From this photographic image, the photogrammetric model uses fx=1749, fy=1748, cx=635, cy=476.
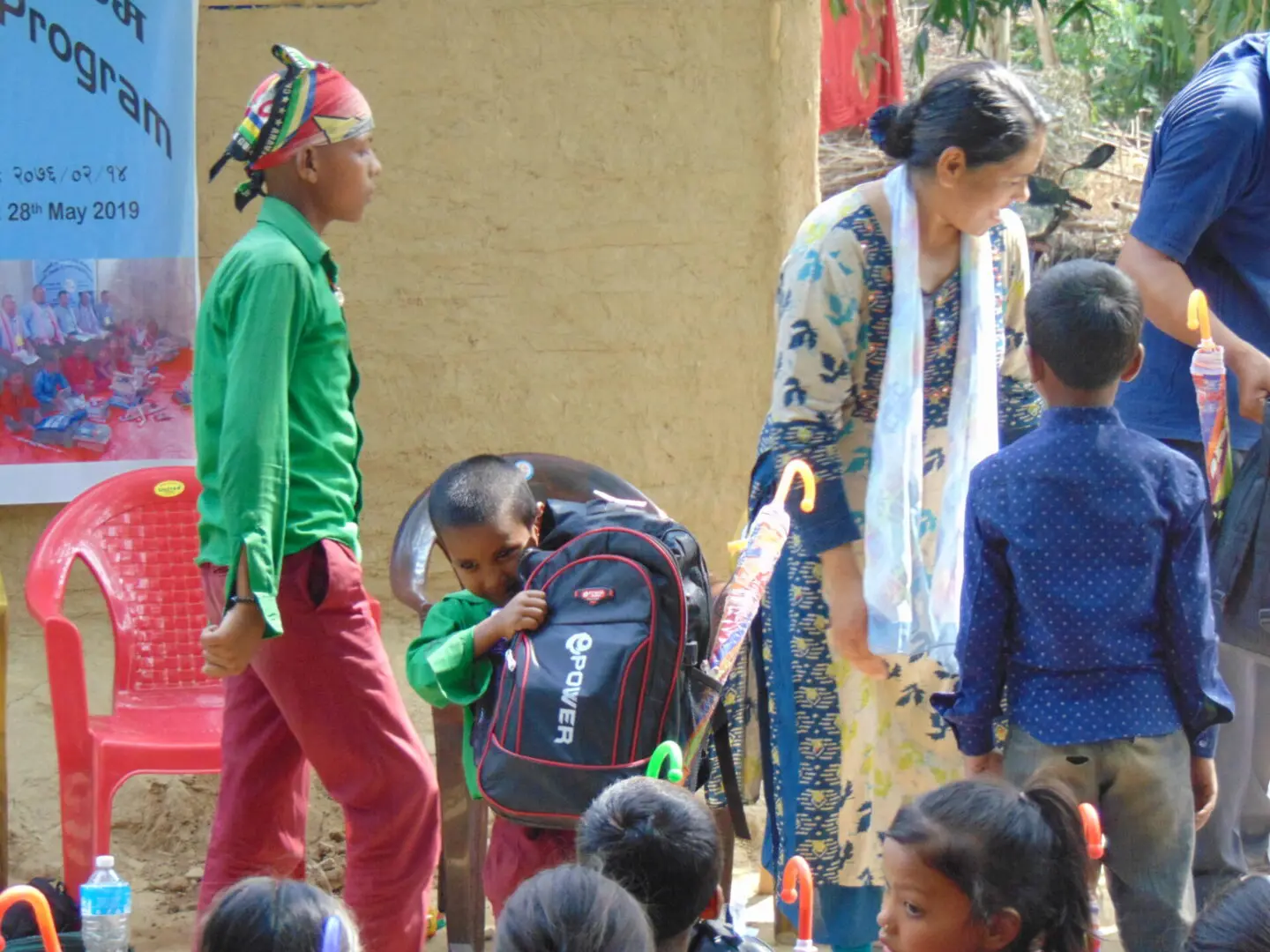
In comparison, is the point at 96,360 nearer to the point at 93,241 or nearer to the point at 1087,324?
Answer: the point at 93,241

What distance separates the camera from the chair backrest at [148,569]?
4.26 m

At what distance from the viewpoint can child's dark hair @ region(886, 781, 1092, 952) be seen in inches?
93.0

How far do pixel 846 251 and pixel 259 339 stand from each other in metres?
1.06

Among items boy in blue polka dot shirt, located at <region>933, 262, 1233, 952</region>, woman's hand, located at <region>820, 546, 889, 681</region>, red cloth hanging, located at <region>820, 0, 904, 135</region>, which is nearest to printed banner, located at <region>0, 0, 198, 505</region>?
woman's hand, located at <region>820, 546, 889, 681</region>

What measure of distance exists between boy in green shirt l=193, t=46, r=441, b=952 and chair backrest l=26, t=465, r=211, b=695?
0.85 meters

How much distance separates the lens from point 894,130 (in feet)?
10.5

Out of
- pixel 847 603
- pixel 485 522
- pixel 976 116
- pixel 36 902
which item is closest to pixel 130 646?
pixel 485 522

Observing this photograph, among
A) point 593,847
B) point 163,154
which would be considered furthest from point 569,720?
point 163,154

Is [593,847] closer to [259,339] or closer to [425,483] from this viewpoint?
[259,339]

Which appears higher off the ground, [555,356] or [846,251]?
[846,251]

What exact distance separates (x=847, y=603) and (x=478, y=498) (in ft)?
2.32

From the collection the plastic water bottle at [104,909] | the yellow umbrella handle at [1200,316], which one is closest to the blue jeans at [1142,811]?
the yellow umbrella handle at [1200,316]

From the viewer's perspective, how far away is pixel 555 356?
5035mm

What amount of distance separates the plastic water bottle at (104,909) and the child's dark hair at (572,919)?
1.53 meters
